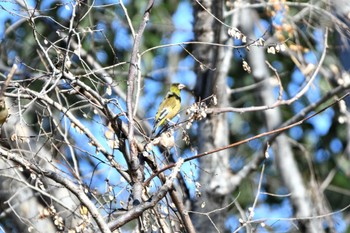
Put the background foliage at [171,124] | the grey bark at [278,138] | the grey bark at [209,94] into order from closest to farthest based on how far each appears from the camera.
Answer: the background foliage at [171,124], the grey bark at [209,94], the grey bark at [278,138]

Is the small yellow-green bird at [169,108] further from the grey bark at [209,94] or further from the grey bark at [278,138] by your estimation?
the grey bark at [278,138]

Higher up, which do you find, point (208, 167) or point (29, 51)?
point (29, 51)

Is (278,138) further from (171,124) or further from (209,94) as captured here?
(171,124)

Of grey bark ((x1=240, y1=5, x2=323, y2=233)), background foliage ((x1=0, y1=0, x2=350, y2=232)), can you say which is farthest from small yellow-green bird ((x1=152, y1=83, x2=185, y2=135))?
grey bark ((x1=240, y1=5, x2=323, y2=233))

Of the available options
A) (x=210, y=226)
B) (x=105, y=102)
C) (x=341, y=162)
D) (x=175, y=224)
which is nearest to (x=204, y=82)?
(x=210, y=226)

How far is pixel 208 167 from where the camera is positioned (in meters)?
6.04

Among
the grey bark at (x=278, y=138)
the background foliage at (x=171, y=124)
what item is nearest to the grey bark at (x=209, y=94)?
the background foliage at (x=171, y=124)

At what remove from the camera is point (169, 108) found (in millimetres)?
4957

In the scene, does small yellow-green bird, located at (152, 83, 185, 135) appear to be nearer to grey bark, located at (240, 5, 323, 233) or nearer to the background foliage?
the background foliage

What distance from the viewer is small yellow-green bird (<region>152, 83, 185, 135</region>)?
184 inches

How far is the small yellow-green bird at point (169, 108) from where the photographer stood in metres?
4.68

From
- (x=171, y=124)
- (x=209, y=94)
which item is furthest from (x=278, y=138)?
(x=171, y=124)

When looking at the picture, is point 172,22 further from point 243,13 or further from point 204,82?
point 204,82

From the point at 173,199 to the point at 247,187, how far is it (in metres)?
5.02
